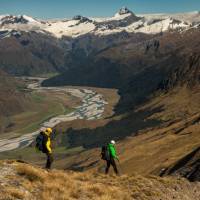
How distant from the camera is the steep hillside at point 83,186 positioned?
2922cm

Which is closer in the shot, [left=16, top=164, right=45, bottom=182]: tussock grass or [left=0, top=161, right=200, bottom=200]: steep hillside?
[left=0, top=161, right=200, bottom=200]: steep hillside

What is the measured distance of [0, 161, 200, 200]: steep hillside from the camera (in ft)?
95.9

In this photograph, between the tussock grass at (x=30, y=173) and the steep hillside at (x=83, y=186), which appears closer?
the steep hillside at (x=83, y=186)

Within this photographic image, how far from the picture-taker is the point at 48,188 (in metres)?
29.8

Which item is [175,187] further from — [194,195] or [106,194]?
[106,194]

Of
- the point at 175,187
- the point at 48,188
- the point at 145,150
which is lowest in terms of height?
the point at 145,150

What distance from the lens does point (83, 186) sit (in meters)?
33.0

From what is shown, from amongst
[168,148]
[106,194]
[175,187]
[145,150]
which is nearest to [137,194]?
[106,194]

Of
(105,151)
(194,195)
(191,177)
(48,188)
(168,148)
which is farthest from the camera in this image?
(168,148)

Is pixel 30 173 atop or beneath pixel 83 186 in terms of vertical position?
atop

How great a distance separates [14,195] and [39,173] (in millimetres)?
5722

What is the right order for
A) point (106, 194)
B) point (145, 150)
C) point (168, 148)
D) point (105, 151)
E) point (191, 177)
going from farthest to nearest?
1. point (145, 150)
2. point (168, 148)
3. point (191, 177)
4. point (105, 151)
5. point (106, 194)

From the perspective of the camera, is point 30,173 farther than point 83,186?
No

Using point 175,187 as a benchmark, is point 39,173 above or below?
above
